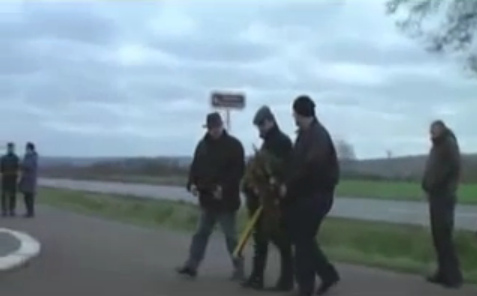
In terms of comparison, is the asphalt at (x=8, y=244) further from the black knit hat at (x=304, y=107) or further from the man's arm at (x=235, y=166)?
the black knit hat at (x=304, y=107)

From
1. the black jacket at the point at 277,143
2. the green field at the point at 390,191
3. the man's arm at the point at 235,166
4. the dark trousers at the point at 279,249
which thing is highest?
the black jacket at the point at 277,143

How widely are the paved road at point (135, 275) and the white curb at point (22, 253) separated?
0.15m

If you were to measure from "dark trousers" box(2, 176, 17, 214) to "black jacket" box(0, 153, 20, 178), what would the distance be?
0.10 meters

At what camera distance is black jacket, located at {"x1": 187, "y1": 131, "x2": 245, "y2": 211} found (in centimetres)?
1403

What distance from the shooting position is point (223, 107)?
73.7ft

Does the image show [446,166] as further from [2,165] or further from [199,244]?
[2,165]

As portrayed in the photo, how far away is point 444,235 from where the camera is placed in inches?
562

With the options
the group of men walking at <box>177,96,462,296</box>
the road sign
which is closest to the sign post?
the road sign

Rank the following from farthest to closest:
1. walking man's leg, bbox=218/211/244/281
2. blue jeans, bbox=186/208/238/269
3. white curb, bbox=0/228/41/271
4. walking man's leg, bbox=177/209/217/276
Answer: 1. white curb, bbox=0/228/41/271
2. walking man's leg, bbox=177/209/217/276
3. blue jeans, bbox=186/208/238/269
4. walking man's leg, bbox=218/211/244/281

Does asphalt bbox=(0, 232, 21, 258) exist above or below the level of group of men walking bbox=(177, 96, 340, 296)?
below

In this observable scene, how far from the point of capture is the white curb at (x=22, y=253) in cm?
1550

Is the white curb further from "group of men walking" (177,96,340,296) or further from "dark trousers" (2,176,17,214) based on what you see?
"dark trousers" (2,176,17,214)

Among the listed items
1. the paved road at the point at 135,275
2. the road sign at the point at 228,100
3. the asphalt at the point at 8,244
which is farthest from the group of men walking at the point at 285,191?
the road sign at the point at 228,100

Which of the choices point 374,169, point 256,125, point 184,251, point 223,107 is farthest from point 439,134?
point 374,169
